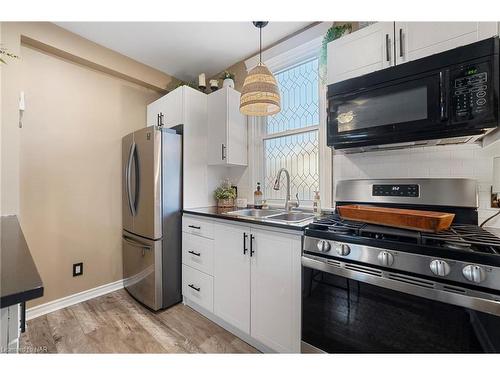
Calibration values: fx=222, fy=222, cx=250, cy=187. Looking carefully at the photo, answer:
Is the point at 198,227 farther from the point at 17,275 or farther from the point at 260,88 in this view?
the point at 17,275

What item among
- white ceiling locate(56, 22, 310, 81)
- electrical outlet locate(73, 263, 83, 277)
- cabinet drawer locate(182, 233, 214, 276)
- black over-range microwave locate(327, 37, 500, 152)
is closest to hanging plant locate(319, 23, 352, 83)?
white ceiling locate(56, 22, 310, 81)

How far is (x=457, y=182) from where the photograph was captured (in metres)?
1.28

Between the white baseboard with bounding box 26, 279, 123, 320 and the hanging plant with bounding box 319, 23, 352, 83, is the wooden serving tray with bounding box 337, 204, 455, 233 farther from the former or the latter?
the white baseboard with bounding box 26, 279, 123, 320

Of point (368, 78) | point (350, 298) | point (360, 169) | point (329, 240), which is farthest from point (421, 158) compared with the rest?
point (350, 298)

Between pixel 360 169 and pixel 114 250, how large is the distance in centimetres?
264

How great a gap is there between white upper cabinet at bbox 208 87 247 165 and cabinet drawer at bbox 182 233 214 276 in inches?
32.1

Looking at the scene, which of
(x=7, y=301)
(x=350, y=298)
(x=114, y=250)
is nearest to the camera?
(x=7, y=301)

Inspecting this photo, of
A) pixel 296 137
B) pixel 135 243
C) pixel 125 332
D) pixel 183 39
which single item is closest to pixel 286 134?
pixel 296 137

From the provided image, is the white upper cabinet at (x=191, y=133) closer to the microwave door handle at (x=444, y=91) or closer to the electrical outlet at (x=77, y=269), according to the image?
the electrical outlet at (x=77, y=269)

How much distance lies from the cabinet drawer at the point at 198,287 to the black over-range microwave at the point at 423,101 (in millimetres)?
1493

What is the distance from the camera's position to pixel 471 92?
103 centimetres

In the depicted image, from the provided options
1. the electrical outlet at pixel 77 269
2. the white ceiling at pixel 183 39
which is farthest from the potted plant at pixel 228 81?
the electrical outlet at pixel 77 269
